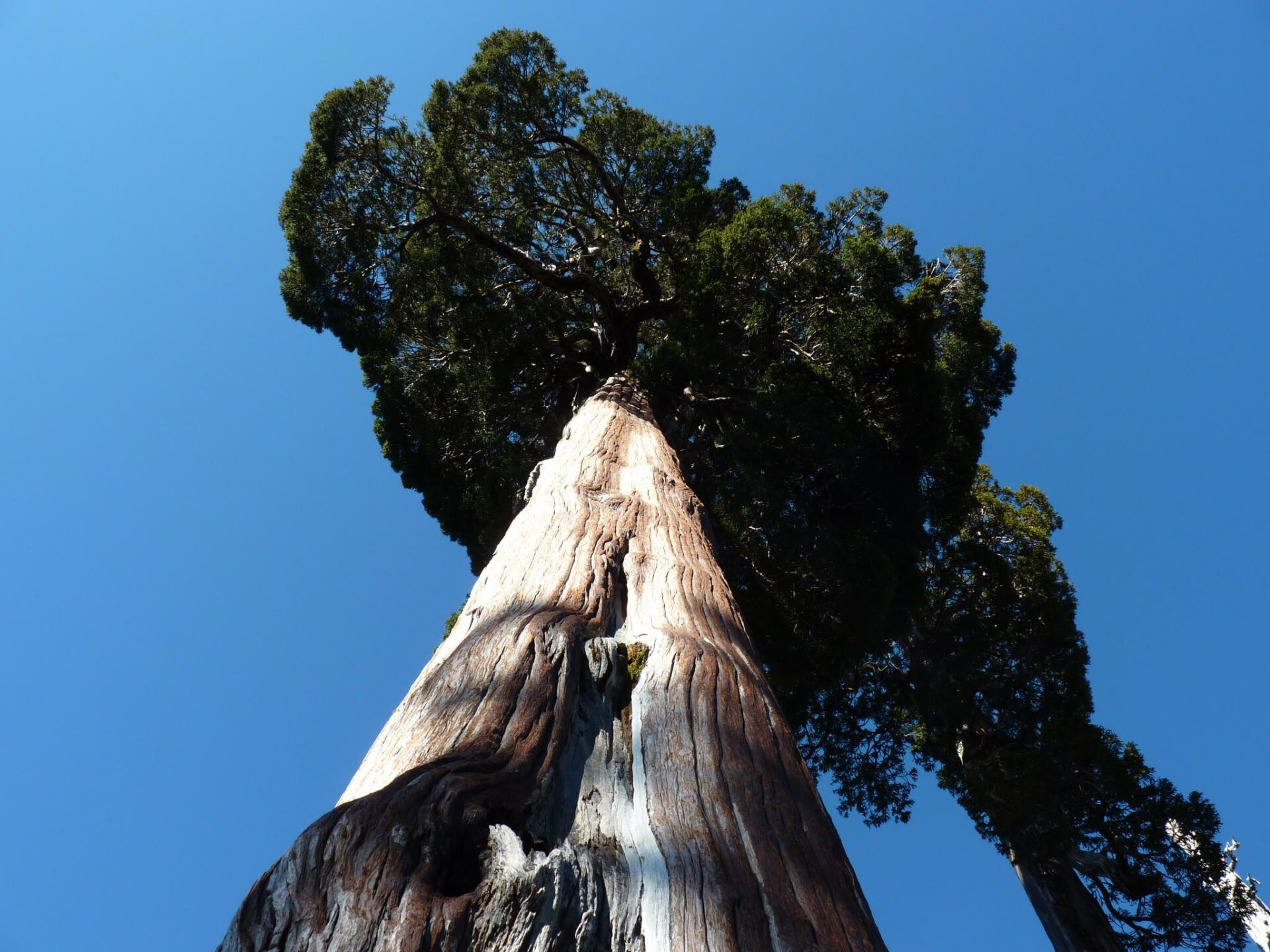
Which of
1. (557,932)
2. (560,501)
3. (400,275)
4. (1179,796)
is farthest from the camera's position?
(400,275)

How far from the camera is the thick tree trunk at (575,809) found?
1838 mm

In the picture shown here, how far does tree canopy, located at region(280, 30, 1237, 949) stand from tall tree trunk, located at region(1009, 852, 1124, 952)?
0.20m

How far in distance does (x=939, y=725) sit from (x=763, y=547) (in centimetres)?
390

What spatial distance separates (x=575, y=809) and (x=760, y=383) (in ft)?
24.3

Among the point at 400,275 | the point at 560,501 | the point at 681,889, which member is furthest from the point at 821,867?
the point at 400,275

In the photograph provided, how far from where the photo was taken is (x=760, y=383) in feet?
31.0

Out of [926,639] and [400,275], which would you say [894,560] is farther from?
[400,275]

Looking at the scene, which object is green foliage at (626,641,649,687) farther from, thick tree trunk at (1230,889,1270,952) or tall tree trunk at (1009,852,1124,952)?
thick tree trunk at (1230,889,1270,952)

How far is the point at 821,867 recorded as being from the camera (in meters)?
2.27

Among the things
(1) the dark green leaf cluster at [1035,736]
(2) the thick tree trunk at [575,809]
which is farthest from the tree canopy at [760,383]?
(2) the thick tree trunk at [575,809]

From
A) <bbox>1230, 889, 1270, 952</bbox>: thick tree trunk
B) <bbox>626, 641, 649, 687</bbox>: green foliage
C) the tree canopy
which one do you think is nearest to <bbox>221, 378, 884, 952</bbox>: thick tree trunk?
<bbox>626, 641, 649, 687</bbox>: green foliage

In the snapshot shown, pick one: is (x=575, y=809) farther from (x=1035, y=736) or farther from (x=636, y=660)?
(x=1035, y=736)

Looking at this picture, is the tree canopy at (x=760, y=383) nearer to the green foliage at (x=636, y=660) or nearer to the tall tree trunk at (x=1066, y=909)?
the tall tree trunk at (x=1066, y=909)

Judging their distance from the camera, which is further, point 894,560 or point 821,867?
point 894,560
